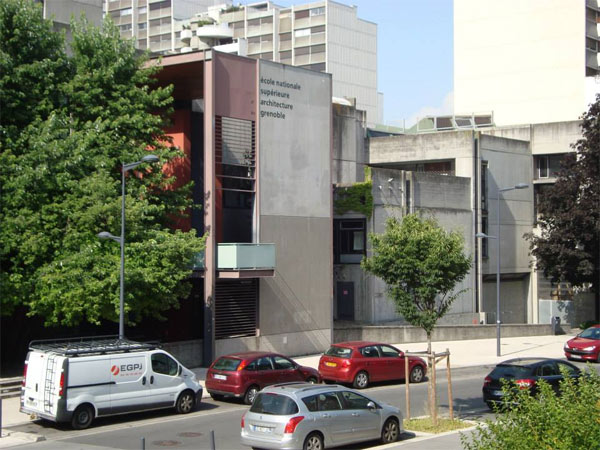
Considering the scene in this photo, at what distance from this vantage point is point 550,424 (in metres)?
9.38

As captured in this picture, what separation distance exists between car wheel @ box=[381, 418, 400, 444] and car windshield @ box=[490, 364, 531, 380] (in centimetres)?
526

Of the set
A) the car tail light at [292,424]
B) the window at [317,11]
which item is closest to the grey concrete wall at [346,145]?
the car tail light at [292,424]

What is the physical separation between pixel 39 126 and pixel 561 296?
39.1m

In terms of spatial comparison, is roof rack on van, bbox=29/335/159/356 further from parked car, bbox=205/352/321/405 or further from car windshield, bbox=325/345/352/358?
car windshield, bbox=325/345/352/358

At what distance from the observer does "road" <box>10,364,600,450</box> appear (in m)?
18.4

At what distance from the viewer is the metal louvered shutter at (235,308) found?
32094 mm

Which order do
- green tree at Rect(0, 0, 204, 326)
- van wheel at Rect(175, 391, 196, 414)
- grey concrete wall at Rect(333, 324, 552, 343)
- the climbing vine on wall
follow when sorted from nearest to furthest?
van wheel at Rect(175, 391, 196, 414) < green tree at Rect(0, 0, 204, 326) < grey concrete wall at Rect(333, 324, 552, 343) < the climbing vine on wall

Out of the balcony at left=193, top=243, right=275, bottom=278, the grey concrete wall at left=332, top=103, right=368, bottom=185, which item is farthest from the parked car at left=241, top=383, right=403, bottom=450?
the grey concrete wall at left=332, top=103, right=368, bottom=185

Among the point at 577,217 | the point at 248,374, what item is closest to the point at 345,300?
the point at 577,217

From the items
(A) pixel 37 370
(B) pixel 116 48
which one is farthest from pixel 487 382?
(B) pixel 116 48

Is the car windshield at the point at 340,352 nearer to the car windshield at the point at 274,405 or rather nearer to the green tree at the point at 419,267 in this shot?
the green tree at the point at 419,267

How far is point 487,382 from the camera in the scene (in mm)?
22719

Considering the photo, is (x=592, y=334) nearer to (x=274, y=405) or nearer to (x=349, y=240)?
(x=349, y=240)

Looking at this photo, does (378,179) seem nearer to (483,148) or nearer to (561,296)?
(483,148)
